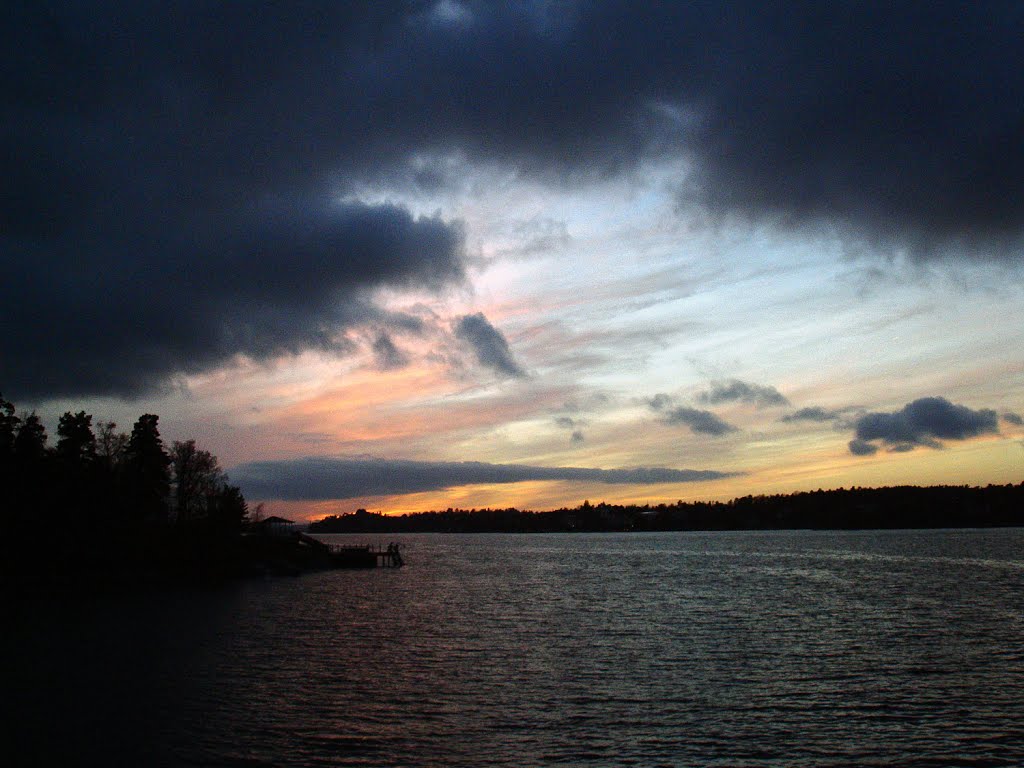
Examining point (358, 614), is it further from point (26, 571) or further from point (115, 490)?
point (115, 490)

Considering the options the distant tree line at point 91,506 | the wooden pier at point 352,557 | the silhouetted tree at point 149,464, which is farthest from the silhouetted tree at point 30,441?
the wooden pier at point 352,557

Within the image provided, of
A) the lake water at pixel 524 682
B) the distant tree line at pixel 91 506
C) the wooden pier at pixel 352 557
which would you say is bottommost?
the wooden pier at pixel 352 557

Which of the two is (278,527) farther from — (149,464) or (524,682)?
(524,682)

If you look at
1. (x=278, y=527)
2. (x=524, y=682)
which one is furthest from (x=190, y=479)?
(x=524, y=682)

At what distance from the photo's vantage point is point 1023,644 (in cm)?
4494

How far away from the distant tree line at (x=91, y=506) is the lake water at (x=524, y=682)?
17750 millimetres

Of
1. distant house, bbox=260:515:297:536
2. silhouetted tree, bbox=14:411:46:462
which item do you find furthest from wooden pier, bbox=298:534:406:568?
silhouetted tree, bbox=14:411:46:462

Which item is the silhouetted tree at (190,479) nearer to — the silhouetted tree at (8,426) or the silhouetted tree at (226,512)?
the silhouetted tree at (226,512)

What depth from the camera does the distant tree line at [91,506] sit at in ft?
266

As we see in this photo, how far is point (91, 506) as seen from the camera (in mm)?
88812

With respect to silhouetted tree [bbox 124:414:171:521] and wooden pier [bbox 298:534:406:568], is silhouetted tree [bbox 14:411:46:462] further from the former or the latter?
wooden pier [bbox 298:534:406:568]

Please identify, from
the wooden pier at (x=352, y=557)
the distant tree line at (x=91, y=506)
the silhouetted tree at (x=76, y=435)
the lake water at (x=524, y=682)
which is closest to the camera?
the lake water at (x=524, y=682)

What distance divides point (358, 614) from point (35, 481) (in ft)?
150

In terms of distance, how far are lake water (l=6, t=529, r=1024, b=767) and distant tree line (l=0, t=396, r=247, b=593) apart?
58.2 feet
